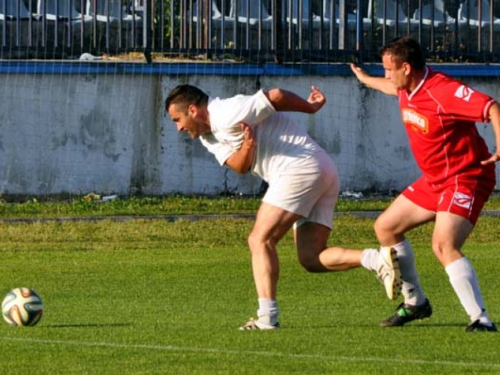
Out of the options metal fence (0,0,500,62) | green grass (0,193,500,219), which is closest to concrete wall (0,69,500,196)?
green grass (0,193,500,219)

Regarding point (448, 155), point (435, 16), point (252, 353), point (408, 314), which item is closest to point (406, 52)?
point (448, 155)

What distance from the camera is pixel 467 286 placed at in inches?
416

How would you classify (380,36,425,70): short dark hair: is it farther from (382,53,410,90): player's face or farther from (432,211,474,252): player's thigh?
(432,211,474,252): player's thigh

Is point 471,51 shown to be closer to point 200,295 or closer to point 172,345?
point 200,295

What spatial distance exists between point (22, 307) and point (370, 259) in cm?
258

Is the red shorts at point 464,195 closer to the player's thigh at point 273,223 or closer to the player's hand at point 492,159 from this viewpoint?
the player's hand at point 492,159

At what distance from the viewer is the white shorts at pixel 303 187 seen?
1105 cm

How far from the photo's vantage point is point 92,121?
22.3 meters

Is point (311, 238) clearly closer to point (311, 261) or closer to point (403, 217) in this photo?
point (311, 261)

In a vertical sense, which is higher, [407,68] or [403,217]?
[407,68]

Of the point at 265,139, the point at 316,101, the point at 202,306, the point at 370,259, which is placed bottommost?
the point at 202,306

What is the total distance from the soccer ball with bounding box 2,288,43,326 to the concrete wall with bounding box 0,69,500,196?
1089 centimetres

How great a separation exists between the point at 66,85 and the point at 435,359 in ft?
44.6

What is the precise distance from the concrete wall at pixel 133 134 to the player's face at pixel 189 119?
1118 cm
